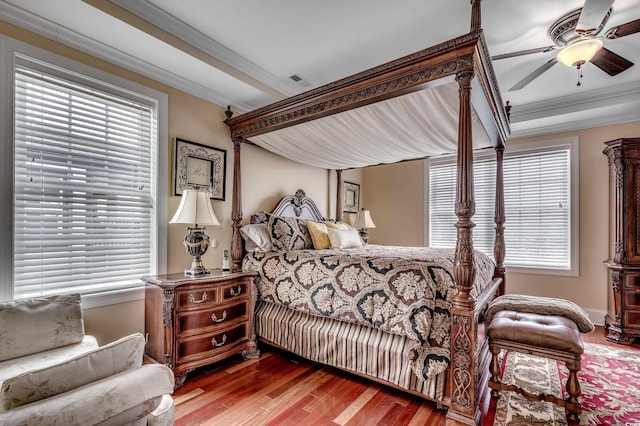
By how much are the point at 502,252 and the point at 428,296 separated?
6.65 feet

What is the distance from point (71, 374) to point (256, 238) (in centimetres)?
229

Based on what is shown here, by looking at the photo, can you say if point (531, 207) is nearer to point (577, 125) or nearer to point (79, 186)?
point (577, 125)

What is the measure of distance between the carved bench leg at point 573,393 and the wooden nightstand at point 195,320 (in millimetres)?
2362

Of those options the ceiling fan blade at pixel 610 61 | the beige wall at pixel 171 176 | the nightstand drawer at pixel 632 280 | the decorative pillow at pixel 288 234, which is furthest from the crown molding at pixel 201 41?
the nightstand drawer at pixel 632 280

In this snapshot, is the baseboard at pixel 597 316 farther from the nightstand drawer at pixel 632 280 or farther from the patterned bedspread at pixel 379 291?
the patterned bedspread at pixel 379 291

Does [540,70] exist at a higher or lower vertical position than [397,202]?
higher

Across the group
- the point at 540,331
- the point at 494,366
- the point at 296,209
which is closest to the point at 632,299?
the point at 540,331

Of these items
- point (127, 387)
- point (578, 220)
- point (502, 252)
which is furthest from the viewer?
point (578, 220)

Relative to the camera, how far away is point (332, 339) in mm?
2492

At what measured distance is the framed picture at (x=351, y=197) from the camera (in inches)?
210

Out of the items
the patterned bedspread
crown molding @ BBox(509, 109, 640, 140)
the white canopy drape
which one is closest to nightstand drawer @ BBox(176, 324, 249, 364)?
the patterned bedspread

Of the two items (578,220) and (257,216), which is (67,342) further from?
(578,220)

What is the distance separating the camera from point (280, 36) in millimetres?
2604

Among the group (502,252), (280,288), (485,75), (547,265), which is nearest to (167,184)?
(280,288)
